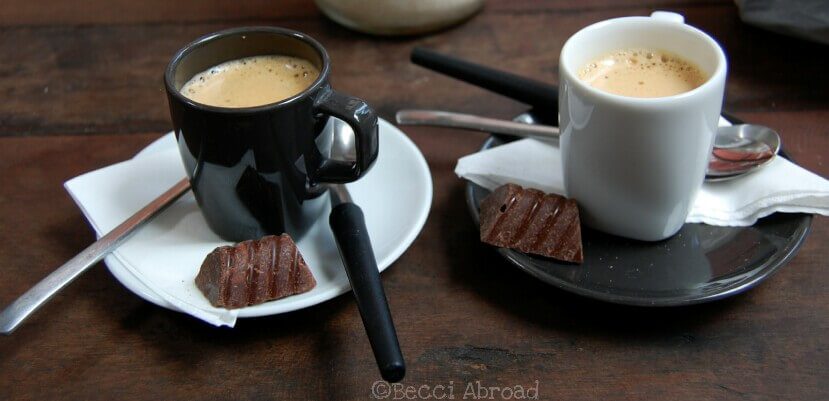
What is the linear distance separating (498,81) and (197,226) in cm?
45

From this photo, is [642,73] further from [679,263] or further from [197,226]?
[197,226]

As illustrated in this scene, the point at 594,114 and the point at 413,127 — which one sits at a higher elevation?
the point at 594,114

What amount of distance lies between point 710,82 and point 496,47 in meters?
0.58

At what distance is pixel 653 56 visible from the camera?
0.82 m

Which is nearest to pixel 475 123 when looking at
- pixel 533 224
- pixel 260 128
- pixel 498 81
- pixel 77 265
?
pixel 498 81

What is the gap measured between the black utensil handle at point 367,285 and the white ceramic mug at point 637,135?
0.79 feet

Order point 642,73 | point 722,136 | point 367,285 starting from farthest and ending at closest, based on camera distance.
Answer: point 722,136, point 642,73, point 367,285

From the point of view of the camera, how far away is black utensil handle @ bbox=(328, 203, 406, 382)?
2.05 feet

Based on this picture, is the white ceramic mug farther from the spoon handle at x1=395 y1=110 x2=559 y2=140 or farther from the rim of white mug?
the spoon handle at x1=395 y1=110 x2=559 y2=140

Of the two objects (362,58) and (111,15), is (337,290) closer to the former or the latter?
(362,58)

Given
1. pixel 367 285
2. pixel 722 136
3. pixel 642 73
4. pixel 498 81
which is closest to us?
pixel 367 285

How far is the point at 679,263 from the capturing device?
77 cm

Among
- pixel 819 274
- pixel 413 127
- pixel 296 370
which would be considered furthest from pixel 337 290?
pixel 819 274

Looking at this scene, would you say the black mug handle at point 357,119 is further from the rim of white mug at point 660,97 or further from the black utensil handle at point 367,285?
the rim of white mug at point 660,97
